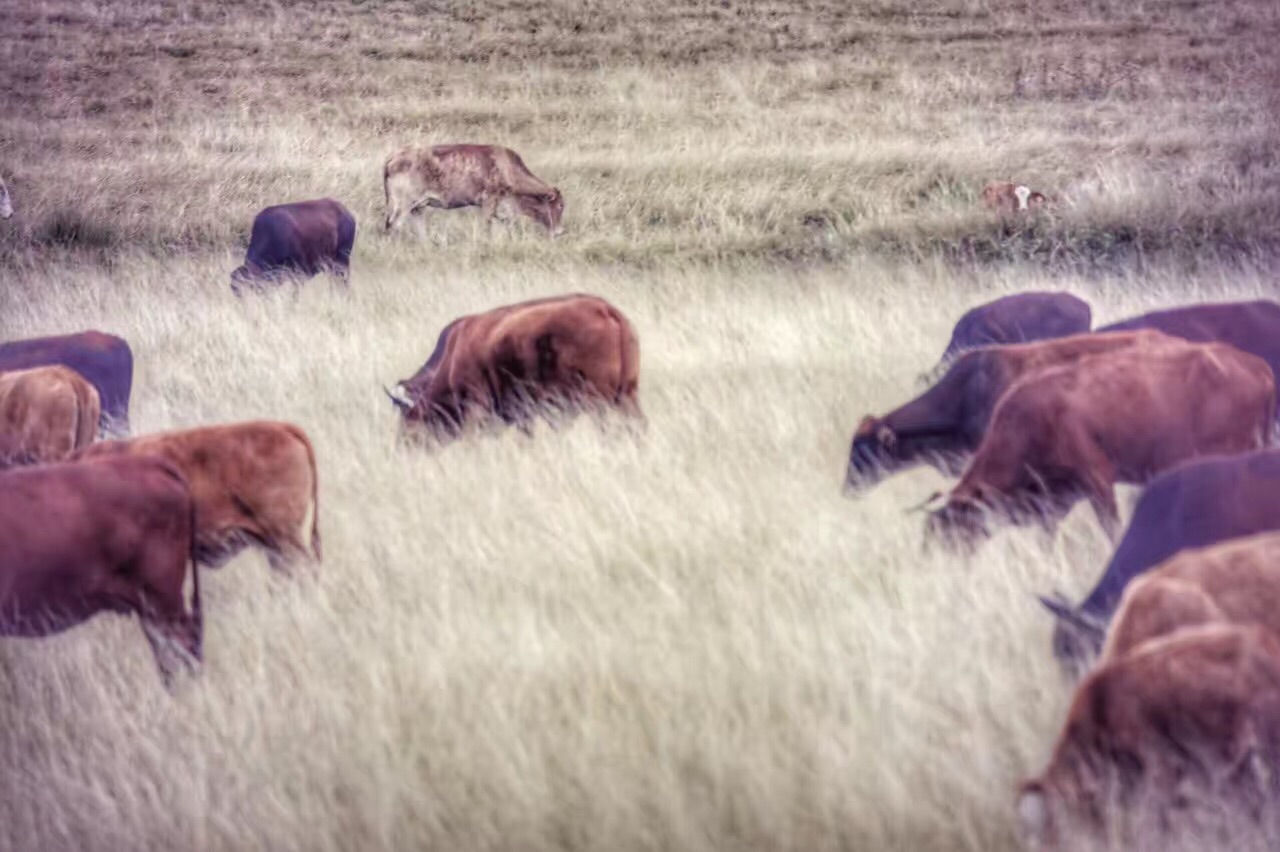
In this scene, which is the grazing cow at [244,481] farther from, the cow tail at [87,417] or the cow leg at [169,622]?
the cow tail at [87,417]

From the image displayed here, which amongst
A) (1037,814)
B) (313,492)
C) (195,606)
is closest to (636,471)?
(313,492)

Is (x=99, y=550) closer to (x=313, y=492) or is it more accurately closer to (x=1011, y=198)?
(x=313, y=492)

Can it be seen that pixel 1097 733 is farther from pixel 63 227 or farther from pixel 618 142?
pixel 618 142

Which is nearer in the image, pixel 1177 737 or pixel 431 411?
pixel 1177 737

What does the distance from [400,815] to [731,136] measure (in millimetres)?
14671

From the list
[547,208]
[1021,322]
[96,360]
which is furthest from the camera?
[547,208]

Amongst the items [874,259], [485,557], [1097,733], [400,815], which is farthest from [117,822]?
[874,259]

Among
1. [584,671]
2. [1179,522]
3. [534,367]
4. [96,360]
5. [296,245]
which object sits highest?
[1179,522]

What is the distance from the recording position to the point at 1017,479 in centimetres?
479

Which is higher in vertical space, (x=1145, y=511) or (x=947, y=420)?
(x=1145, y=511)

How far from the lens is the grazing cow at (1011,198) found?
41.1ft

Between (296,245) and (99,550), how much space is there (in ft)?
25.1

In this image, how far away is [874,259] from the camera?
36.6ft

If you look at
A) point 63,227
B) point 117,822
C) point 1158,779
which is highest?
point 1158,779
